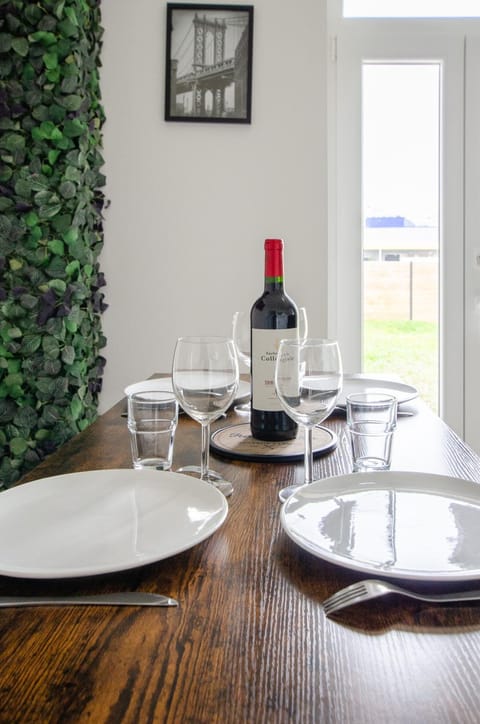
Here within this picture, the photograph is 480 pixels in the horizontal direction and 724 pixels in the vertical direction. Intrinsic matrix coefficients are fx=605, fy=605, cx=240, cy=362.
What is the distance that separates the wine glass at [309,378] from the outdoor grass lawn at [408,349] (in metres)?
2.02

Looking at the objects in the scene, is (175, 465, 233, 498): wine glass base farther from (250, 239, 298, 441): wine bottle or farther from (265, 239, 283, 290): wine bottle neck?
(265, 239, 283, 290): wine bottle neck

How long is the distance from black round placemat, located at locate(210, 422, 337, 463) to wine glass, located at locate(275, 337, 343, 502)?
7.1 inches

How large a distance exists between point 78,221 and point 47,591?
188 cm

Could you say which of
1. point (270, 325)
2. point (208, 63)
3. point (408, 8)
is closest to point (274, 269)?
point (270, 325)

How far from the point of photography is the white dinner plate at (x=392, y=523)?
562mm

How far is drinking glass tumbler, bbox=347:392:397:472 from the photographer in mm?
910

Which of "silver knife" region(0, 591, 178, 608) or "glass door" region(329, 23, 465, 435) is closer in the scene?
"silver knife" region(0, 591, 178, 608)

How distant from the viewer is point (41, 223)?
2.21 metres

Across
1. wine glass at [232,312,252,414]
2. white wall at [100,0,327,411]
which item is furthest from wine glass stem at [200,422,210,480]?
white wall at [100,0,327,411]

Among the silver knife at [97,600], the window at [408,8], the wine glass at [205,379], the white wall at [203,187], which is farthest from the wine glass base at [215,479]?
the window at [408,8]

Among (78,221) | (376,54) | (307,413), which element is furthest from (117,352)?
(307,413)

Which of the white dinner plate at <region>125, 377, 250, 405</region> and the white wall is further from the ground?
the white wall

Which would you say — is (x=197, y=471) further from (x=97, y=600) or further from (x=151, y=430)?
(x=97, y=600)

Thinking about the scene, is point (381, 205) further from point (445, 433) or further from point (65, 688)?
point (65, 688)
